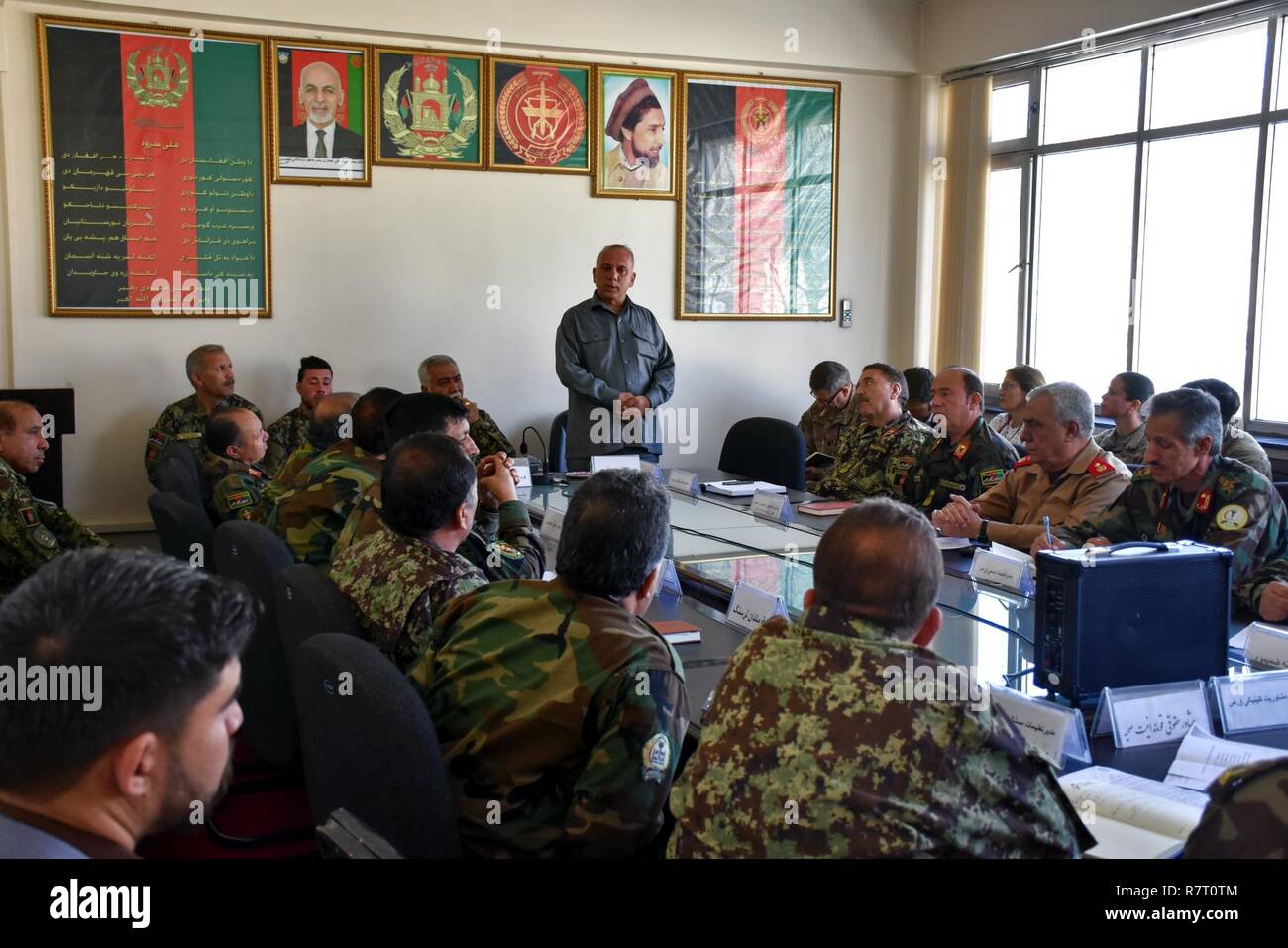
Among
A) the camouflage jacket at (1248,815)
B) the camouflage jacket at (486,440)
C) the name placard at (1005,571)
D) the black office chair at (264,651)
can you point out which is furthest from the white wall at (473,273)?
the camouflage jacket at (1248,815)

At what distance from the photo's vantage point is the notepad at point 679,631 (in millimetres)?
2615

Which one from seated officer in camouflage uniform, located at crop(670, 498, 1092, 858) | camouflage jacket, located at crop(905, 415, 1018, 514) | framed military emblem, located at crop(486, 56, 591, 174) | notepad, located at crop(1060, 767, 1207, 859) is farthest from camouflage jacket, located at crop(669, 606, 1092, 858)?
framed military emblem, located at crop(486, 56, 591, 174)

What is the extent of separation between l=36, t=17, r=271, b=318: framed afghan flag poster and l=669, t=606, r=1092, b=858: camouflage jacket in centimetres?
548

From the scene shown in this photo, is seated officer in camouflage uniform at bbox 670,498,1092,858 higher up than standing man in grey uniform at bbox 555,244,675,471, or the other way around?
standing man in grey uniform at bbox 555,244,675,471

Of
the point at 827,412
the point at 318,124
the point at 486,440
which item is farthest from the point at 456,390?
the point at 827,412

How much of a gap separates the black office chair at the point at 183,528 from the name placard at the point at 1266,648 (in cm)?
272

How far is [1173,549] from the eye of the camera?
216 cm

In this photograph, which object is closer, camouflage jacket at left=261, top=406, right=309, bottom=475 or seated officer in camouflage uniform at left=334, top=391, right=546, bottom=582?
seated officer in camouflage uniform at left=334, top=391, right=546, bottom=582

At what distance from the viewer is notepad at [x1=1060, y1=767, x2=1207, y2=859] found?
155 centimetres

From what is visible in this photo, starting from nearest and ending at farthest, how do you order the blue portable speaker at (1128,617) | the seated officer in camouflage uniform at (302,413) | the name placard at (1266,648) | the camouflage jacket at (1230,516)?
1. the blue portable speaker at (1128,617)
2. the name placard at (1266,648)
3. the camouflage jacket at (1230,516)
4. the seated officer in camouflage uniform at (302,413)

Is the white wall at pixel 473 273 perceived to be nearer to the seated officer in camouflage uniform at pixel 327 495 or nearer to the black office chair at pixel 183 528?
the black office chair at pixel 183 528

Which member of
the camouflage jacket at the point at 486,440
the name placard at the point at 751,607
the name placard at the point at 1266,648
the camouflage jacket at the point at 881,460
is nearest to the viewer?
the name placard at the point at 1266,648

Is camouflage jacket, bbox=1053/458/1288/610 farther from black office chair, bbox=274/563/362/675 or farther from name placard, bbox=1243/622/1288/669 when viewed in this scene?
black office chair, bbox=274/563/362/675

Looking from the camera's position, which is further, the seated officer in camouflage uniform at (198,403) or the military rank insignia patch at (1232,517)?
the seated officer in camouflage uniform at (198,403)
